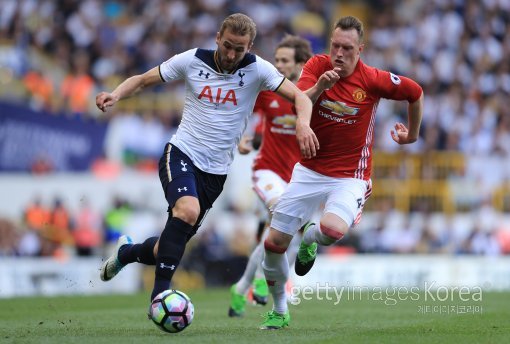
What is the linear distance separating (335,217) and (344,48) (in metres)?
1.51

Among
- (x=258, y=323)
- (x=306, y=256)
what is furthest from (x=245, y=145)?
(x=306, y=256)

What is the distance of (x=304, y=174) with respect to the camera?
9922 millimetres

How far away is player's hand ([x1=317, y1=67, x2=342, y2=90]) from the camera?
352 inches

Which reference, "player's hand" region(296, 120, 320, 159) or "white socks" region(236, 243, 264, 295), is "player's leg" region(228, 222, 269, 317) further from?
"player's hand" region(296, 120, 320, 159)

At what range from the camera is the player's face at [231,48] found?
892 cm

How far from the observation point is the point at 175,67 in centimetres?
920

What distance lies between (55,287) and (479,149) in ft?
32.0

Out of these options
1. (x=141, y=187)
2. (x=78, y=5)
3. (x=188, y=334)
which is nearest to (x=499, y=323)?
(x=188, y=334)

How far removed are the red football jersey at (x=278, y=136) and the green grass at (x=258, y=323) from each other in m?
1.71

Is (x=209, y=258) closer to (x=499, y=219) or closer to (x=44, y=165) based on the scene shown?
(x=44, y=165)

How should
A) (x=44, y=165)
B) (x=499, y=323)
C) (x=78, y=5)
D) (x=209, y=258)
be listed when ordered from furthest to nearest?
1. (x=78, y=5)
2. (x=44, y=165)
3. (x=209, y=258)
4. (x=499, y=323)

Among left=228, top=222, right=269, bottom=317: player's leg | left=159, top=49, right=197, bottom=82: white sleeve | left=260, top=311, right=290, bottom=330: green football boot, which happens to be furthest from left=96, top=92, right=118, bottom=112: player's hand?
left=228, top=222, right=269, bottom=317: player's leg

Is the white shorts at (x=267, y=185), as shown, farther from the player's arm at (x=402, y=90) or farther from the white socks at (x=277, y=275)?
the player's arm at (x=402, y=90)

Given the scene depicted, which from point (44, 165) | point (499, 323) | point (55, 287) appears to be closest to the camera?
point (499, 323)
